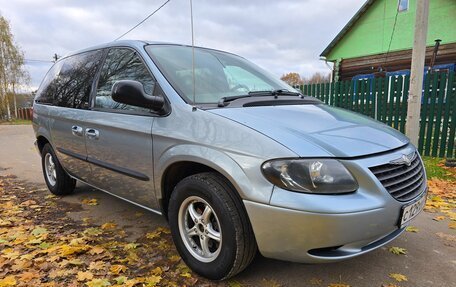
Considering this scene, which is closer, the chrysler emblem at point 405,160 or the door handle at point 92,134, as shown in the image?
the chrysler emblem at point 405,160

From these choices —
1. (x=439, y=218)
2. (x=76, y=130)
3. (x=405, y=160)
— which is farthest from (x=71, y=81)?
(x=439, y=218)

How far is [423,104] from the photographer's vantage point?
6.77 metres

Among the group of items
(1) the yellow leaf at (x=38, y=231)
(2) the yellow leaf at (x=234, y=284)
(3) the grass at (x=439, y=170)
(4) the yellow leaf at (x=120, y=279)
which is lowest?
(1) the yellow leaf at (x=38, y=231)

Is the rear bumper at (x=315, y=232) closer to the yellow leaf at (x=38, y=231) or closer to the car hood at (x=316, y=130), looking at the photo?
the car hood at (x=316, y=130)

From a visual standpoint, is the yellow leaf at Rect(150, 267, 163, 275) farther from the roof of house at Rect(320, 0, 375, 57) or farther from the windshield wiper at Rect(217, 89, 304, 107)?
the roof of house at Rect(320, 0, 375, 57)

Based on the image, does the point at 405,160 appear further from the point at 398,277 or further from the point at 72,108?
the point at 72,108

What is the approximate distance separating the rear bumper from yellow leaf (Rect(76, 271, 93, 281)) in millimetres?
1362

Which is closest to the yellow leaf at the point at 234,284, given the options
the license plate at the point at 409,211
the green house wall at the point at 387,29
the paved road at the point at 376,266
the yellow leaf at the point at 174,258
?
the paved road at the point at 376,266

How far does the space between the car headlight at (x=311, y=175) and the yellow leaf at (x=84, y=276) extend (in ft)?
5.22

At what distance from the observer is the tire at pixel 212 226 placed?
6.83 feet

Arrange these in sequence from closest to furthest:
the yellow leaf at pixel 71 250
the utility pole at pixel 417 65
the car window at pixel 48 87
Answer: the yellow leaf at pixel 71 250, the car window at pixel 48 87, the utility pole at pixel 417 65

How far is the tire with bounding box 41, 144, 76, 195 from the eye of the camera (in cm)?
A: 437

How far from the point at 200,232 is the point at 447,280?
184cm

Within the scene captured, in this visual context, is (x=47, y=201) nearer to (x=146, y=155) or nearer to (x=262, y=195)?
(x=146, y=155)
